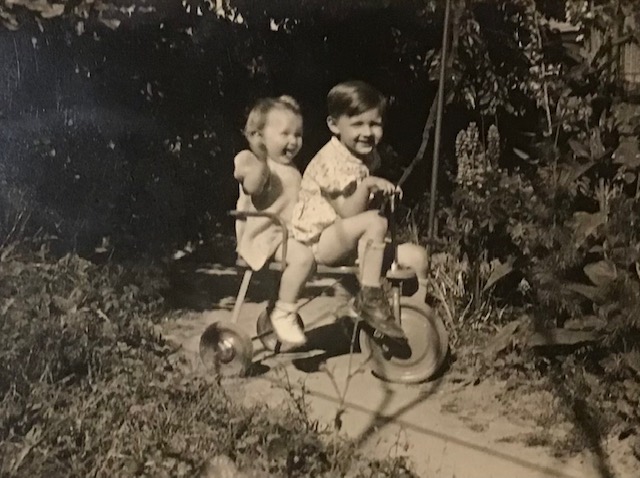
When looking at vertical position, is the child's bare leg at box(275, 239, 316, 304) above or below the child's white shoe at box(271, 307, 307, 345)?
above

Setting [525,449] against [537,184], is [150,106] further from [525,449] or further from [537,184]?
[525,449]

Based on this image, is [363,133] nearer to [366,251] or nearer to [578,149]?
[366,251]

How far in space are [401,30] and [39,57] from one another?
43 centimetres

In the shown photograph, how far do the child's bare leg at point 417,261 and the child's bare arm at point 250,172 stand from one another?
0.19 meters

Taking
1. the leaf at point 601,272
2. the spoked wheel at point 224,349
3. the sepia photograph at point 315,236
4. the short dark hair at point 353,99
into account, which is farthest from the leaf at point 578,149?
the spoked wheel at point 224,349

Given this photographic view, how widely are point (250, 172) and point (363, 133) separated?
15 centimetres

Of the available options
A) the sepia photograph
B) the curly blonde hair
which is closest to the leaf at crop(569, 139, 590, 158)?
the sepia photograph

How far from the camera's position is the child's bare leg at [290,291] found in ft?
3.23

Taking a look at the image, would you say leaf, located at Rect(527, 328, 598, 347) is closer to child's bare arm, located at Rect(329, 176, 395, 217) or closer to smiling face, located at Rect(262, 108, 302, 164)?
child's bare arm, located at Rect(329, 176, 395, 217)

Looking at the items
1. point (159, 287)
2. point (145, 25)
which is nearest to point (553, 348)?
point (159, 287)

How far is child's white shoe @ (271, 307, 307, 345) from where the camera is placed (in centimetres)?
99

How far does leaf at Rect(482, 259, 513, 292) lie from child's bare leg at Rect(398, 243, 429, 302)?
0.09 m

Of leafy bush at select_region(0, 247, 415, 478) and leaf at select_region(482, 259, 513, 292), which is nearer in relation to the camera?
leafy bush at select_region(0, 247, 415, 478)

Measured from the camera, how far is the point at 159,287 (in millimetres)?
979
